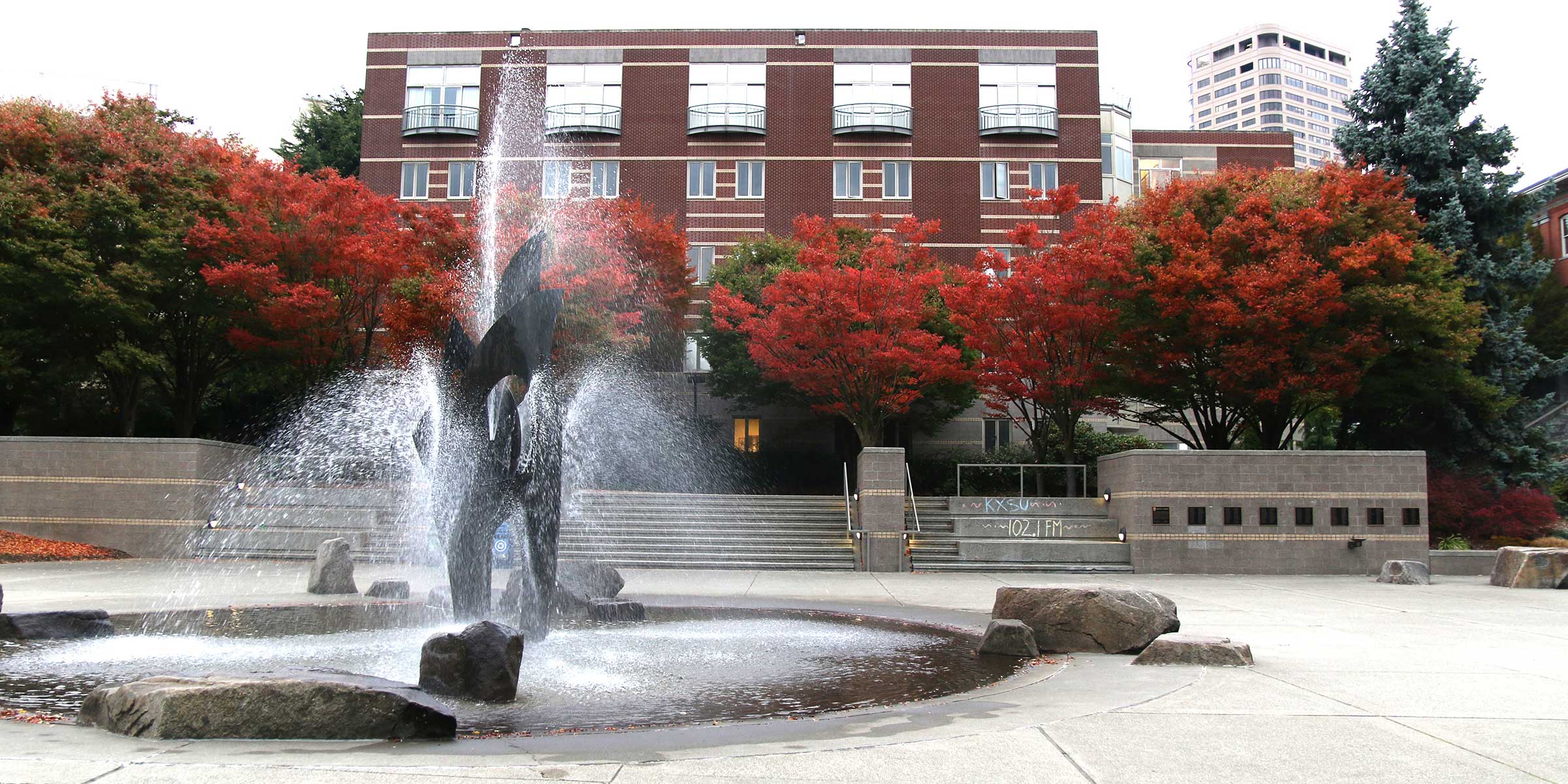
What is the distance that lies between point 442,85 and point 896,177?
1971cm

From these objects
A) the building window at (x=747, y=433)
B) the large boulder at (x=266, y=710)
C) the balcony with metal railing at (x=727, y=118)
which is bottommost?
the large boulder at (x=266, y=710)

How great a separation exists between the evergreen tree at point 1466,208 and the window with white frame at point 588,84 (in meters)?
27.6

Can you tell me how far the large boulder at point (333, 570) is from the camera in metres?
14.6

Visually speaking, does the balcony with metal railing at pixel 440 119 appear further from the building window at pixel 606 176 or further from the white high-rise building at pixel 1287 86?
the white high-rise building at pixel 1287 86

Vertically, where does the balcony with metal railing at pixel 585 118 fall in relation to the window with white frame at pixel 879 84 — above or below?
below

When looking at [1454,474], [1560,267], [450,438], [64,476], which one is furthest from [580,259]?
[1560,267]

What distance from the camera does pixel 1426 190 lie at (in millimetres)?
28562

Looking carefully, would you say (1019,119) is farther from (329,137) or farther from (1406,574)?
(329,137)

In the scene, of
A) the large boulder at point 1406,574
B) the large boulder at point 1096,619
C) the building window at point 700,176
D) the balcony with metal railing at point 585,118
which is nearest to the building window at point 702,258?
the building window at point 700,176

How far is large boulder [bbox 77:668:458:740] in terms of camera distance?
5.62 metres

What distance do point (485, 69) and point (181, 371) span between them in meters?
19.4

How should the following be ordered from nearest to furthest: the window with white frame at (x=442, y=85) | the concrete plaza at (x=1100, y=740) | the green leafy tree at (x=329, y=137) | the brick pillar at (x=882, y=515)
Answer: the concrete plaza at (x=1100, y=740) < the brick pillar at (x=882, y=515) < the window with white frame at (x=442, y=85) < the green leafy tree at (x=329, y=137)

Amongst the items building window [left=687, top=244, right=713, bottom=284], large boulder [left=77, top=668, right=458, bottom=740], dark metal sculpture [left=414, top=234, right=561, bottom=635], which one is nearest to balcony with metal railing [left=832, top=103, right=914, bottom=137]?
building window [left=687, top=244, right=713, bottom=284]

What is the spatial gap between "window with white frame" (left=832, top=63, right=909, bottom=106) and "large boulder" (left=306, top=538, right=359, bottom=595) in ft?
109
